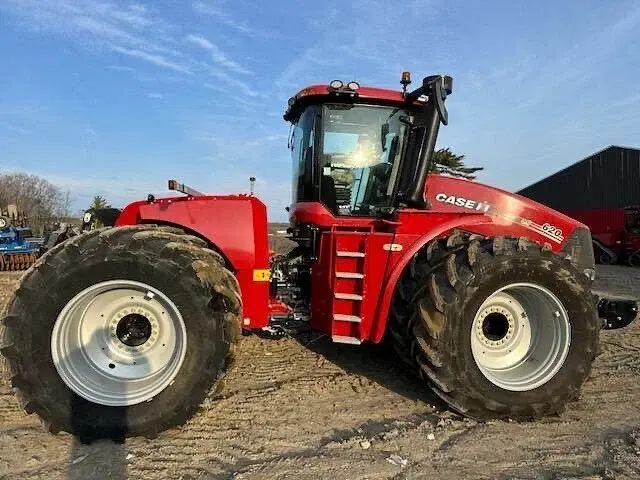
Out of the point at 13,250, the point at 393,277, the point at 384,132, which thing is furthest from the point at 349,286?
the point at 13,250

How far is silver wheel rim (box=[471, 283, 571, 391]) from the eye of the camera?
14.2 feet

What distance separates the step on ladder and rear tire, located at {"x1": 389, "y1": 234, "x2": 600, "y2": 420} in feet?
1.15

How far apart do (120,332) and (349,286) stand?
1.86 meters

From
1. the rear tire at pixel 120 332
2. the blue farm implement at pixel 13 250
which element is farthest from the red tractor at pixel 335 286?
the blue farm implement at pixel 13 250

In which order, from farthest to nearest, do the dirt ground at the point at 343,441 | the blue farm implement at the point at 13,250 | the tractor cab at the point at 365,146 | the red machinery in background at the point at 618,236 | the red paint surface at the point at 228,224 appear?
1. the red machinery in background at the point at 618,236
2. the blue farm implement at the point at 13,250
3. the tractor cab at the point at 365,146
4. the red paint surface at the point at 228,224
5. the dirt ground at the point at 343,441

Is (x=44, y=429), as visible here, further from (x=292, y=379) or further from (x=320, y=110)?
(x=320, y=110)

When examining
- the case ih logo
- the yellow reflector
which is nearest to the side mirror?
the case ih logo

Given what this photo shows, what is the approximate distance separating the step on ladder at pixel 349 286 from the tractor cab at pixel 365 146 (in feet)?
1.89

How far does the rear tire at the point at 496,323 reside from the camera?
4.08 metres

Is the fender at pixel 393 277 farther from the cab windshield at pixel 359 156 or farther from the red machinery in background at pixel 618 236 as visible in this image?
the red machinery in background at pixel 618 236

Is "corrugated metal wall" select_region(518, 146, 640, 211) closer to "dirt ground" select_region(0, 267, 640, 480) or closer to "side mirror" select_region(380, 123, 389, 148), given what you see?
"dirt ground" select_region(0, 267, 640, 480)

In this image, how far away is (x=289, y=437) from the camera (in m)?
3.79

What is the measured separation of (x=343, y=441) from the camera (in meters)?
3.73

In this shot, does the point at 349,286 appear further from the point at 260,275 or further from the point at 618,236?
the point at 618,236
